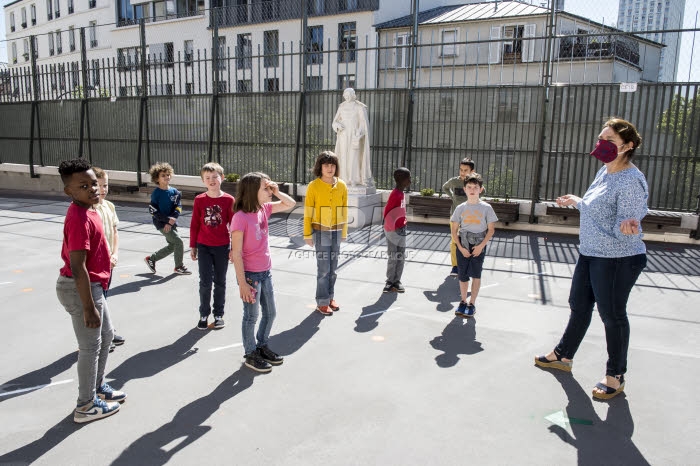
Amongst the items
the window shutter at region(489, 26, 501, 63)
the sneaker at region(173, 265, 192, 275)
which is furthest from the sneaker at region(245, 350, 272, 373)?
the window shutter at region(489, 26, 501, 63)

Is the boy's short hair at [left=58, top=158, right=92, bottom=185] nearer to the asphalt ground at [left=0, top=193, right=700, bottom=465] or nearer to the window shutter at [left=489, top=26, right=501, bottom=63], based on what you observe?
the asphalt ground at [left=0, top=193, right=700, bottom=465]

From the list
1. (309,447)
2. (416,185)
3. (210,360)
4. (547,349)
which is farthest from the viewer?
(416,185)

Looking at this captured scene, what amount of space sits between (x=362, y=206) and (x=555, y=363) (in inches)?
262

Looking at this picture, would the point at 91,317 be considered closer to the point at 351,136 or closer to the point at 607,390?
the point at 607,390

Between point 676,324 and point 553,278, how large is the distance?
1.80 m

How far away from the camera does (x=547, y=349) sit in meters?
4.48

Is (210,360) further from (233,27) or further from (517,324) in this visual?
(233,27)

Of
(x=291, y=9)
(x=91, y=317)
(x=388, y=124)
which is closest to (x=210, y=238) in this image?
(x=91, y=317)

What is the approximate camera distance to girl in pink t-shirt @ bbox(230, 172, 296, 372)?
378 cm

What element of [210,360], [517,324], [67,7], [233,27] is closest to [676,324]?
[517,324]

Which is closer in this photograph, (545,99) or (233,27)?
(545,99)

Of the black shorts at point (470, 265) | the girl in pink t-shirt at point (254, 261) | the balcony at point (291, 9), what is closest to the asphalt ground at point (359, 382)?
the girl in pink t-shirt at point (254, 261)

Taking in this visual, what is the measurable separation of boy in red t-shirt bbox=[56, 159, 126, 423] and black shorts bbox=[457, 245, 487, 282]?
345cm

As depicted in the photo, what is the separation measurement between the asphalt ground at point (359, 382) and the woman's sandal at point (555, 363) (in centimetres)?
9
